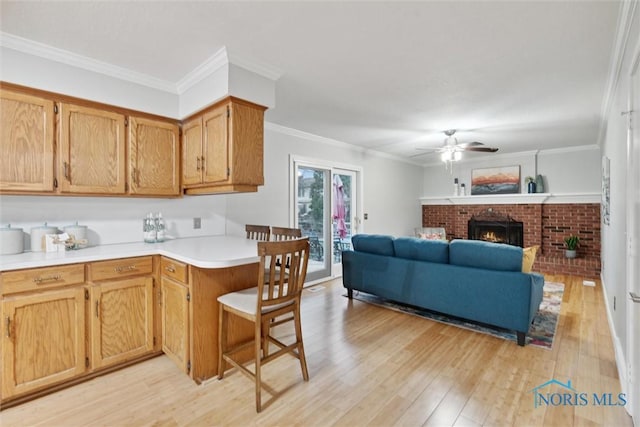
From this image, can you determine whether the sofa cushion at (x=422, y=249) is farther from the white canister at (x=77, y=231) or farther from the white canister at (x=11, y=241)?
the white canister at (x=11, y=241)

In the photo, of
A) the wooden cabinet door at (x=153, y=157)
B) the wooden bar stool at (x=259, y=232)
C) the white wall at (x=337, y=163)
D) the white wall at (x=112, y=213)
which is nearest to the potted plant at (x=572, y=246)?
the white wall at (x=337, y=163)

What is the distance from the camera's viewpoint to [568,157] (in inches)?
227

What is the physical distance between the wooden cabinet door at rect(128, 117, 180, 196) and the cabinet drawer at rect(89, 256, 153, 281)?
2.32 ft

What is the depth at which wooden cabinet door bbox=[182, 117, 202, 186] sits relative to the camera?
2781 millimetres

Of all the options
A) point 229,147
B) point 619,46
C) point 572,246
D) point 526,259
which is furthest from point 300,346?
point 572,246

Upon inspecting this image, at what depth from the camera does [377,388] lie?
209cm

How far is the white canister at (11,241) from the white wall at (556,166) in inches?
277

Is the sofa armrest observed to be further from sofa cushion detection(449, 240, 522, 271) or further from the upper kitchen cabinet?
the upper kitchen cabinet

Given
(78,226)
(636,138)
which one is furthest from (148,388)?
(636,138)

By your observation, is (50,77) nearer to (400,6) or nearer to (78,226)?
(78,226)

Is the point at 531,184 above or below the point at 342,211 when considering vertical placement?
above

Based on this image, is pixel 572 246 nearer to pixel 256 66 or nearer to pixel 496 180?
pixel 496 180

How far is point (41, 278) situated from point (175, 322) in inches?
35.0

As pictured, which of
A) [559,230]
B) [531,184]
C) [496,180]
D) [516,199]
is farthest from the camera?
[496,180]
